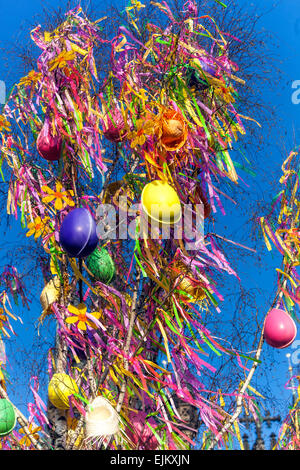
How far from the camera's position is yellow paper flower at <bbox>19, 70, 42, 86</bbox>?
12.4 feet

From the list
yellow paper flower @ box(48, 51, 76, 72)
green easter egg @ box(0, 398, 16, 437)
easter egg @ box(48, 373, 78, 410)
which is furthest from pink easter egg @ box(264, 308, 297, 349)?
yellow paper flower @ box(48, 51, 76, 72)

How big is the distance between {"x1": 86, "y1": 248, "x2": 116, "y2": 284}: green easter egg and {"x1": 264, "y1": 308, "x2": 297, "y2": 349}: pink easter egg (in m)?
1.08

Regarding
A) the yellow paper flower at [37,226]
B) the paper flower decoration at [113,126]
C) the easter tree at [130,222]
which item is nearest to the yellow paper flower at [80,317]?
the easter tree at [130,222]

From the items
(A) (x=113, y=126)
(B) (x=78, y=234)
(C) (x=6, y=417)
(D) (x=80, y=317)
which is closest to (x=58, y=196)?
(B) (x=78, y=234)

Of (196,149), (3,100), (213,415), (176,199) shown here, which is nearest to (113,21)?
(3,100)

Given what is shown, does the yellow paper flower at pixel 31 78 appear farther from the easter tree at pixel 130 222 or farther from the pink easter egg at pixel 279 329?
the pink easter egg at pixel 279 329

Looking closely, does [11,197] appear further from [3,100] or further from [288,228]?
[288,228]

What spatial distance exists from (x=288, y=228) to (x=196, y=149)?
103 centimetres

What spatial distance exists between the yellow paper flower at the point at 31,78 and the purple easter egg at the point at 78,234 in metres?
1.06

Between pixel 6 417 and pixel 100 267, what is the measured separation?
1064 mm

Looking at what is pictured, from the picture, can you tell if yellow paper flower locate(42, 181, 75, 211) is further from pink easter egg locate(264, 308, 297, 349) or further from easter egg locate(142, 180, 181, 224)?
pink easter egg locate(264, 308, 297, 349)

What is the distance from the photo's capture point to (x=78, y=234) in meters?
3.20

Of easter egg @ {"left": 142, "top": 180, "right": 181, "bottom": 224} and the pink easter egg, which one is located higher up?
easter egg @ {"left": 142, "top": 180, "right": 181, "bottom": 224}

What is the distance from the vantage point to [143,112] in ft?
11.2
